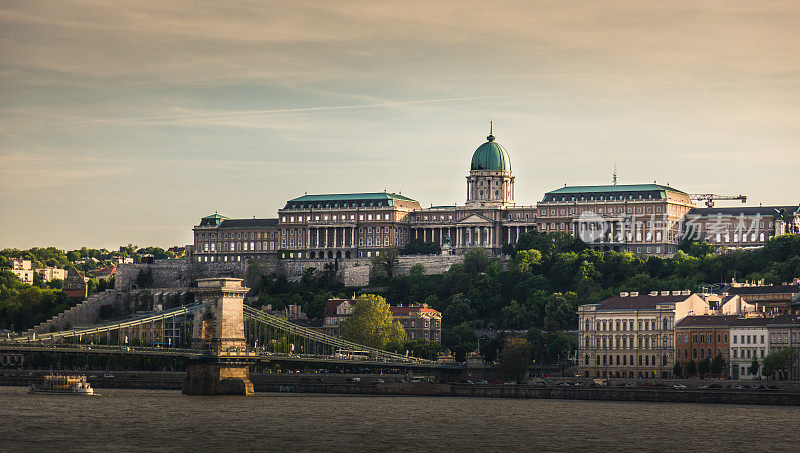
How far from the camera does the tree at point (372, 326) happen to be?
143 m

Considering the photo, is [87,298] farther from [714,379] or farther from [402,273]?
[714,379]

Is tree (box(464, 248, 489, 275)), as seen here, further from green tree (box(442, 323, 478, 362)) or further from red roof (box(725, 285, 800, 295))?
red roof (box(725, 285, 800, 295))

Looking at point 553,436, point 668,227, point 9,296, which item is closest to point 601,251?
point 668,227

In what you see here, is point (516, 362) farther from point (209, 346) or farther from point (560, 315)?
point (209, 346)

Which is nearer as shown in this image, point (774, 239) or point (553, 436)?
point (553, 436)

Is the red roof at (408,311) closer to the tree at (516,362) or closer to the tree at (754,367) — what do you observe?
the tree at (516,362)

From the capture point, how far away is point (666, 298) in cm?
13612

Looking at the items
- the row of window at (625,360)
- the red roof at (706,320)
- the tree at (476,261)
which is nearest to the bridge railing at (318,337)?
the row of window at (625,360)

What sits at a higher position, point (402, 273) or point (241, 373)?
point (402, 273)

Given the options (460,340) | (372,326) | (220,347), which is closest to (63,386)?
(220,347)

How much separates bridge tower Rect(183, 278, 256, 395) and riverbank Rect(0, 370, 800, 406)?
1581cm

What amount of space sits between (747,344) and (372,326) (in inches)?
1250

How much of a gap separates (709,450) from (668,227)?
374ft

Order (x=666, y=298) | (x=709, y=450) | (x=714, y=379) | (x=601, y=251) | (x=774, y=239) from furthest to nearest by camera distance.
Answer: (x=601, y=251)
(x=774, y=239)
(x=666, y=298)
(x=714, y=379)
(x=709, y=450)
